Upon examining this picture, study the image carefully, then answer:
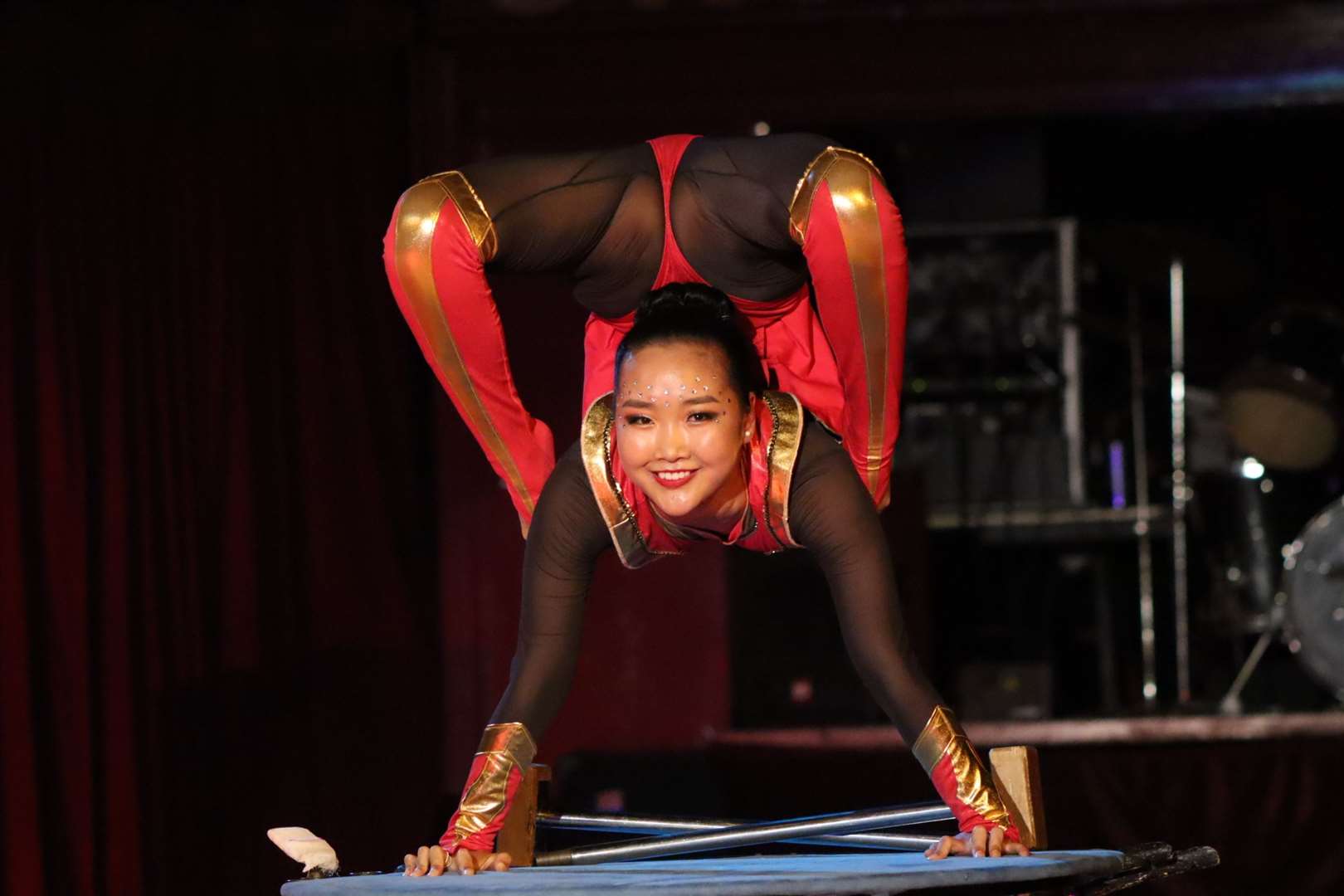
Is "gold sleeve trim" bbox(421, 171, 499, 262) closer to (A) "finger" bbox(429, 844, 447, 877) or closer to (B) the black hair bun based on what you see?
(B) the black hair bun

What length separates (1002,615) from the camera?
726 centimetres

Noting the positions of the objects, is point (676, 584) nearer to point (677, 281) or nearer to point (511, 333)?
point (511, 333)

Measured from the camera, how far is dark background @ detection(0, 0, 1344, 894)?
12.9 feet

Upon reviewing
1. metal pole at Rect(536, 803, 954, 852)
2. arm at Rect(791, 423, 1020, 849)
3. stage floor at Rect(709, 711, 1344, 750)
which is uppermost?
arm at Rect(791, 423, 1020, 849)

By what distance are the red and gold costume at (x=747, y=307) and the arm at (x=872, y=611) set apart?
0.61 feet

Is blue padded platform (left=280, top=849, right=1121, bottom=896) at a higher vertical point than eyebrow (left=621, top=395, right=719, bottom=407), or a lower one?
lower

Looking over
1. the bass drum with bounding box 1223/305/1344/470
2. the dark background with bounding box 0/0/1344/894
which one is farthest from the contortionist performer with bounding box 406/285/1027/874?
the bass drum with bounding box 1223/305/1344/470

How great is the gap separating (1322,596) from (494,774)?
3984 mm

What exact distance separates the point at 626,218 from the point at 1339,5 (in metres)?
3.60

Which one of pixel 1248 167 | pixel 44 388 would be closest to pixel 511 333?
pixel 44 388

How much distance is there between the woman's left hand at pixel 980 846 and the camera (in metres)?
2.51

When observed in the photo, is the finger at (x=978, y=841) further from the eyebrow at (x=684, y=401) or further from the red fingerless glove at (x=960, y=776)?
the eyebrow at (x=684, y=401)

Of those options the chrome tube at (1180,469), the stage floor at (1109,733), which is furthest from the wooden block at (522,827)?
the chrome tube at (1180,469)

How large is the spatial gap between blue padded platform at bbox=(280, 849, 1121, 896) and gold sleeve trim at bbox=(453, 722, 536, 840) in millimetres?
120
